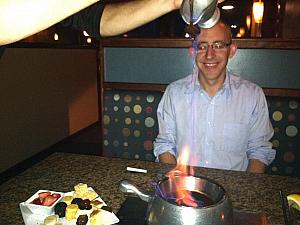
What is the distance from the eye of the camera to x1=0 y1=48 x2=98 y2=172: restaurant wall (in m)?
3.77

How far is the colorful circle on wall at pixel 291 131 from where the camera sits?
7.31ft

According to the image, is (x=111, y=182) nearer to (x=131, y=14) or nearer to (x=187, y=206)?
(x=187, y=206)

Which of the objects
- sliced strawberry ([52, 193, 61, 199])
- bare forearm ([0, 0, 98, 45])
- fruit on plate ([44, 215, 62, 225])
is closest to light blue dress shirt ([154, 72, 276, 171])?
sliced strawberry ([52, 193, 61, 199])

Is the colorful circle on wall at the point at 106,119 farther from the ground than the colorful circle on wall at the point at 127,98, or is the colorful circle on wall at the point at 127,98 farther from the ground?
the colorful circle on wall at the point at 127,98

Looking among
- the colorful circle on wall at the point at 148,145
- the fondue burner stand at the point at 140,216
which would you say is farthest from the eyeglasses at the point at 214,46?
the fondue burner stand at the point at 140,216

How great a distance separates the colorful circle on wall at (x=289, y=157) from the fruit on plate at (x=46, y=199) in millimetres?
1747

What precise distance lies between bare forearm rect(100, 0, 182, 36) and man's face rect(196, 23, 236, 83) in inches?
24.2

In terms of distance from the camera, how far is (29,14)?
2.14 ft

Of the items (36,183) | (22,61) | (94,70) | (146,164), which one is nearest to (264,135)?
(146,164)

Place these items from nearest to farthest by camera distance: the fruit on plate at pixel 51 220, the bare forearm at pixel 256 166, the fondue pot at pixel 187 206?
the fondue pot at pixel 187 206, the fruit on plate at pixel 51 220, the bare forearm at pixel 256 166

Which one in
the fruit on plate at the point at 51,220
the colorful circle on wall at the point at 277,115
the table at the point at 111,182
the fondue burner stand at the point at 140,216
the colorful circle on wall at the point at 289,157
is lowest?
the colorful circle on wall at the point at 289,157

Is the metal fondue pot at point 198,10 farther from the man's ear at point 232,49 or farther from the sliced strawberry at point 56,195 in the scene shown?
the man's ear at point 232,49

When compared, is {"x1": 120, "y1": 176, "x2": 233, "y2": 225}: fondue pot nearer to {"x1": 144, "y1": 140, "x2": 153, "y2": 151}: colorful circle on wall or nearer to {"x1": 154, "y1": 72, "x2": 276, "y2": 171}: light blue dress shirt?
{"x1": 154, "y1": 72, "x2": 276, "y2": 171}: light blue dress shirt

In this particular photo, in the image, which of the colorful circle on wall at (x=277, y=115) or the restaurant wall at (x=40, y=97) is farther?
the restaurant wall at (x=40, y=97)
